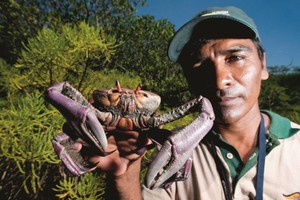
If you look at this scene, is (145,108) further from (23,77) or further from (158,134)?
(23,77)

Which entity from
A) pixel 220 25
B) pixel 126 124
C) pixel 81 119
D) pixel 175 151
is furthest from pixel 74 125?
pixel 220 25

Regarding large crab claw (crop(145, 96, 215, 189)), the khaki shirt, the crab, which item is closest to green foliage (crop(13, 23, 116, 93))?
the crab

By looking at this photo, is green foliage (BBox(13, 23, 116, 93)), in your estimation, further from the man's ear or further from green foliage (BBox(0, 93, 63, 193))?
the man's ear

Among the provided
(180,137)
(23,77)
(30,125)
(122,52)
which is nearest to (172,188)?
(180,137)

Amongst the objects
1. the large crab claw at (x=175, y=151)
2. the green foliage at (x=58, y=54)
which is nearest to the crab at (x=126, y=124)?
the large crab claw at (x=175, y=151)

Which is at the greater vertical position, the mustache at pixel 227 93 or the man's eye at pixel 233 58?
the man's eye at pixel 233 58

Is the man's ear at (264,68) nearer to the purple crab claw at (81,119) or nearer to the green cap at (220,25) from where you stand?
the green cap at (220,25)

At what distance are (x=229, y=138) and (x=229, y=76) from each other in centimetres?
45

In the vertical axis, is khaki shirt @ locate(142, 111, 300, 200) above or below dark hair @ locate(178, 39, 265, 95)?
below

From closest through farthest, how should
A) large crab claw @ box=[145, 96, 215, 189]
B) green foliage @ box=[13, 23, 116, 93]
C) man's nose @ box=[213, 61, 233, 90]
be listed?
large crab claw @ box=[145, 96, 215, 189] < man's nose @ box=[213, 61, 233, 90] < green foliage @ box=[13, 23, 116, 93]

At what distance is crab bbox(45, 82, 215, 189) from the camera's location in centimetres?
130

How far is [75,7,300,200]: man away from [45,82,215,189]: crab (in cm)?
15

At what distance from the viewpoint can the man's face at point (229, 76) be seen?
70.6 inches

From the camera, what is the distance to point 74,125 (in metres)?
1.33
